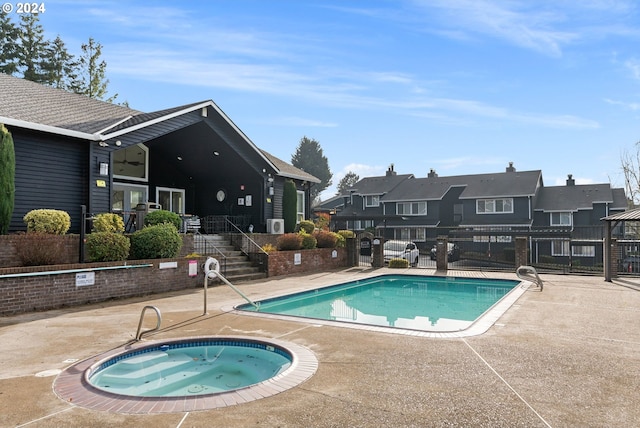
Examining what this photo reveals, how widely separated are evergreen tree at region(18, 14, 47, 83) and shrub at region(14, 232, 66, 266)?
108 feet

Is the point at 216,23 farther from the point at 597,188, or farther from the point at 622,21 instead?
the point at 597,188

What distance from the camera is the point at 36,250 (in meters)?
10.1

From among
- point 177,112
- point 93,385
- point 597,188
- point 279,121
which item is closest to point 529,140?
point 279,121

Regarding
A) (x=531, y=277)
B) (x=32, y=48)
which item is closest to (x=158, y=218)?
(x=531, y=277)

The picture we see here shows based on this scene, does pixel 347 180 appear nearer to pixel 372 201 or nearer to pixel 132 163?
pixel 372 201

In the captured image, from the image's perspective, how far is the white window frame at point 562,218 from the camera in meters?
37.0

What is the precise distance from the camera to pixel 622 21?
10.8 m

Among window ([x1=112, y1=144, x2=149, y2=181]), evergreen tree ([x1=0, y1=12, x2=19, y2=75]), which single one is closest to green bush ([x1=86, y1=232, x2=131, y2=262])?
window ([x1=112, y1=144, x2=149, y2=181])

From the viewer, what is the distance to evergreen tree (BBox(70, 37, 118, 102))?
37344mm

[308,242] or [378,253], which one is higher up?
[308,242]

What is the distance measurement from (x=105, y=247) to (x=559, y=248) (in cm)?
3535

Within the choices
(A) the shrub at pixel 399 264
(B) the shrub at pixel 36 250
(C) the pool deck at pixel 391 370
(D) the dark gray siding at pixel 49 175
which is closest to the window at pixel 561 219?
(A) the shrub at pixel 399 264

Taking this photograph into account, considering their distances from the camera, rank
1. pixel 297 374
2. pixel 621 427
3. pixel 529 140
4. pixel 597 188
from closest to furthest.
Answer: pixel 621 427
pixel 297 374
pixel 529 140
pixel 597 188

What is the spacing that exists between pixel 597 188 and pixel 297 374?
42.1m
